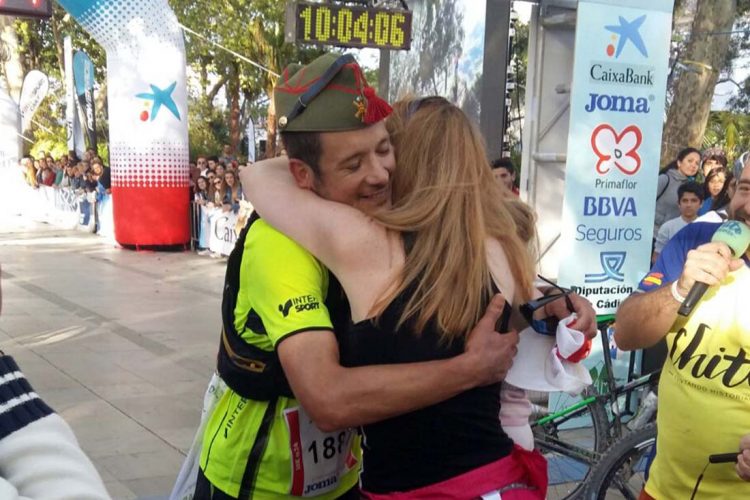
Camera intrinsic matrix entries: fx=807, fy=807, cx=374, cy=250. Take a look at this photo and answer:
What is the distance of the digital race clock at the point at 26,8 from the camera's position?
8.73 metres

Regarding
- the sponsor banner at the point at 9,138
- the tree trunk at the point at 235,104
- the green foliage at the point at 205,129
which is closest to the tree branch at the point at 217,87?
the tree trunk at the point at 235,104

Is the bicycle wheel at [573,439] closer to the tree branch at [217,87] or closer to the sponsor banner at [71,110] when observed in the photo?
the sponsor banner at [71,110]

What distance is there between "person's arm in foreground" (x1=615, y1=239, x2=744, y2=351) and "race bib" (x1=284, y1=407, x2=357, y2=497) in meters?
0.85

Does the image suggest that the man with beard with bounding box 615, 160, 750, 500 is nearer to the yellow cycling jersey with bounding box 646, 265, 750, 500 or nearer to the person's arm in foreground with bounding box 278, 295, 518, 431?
the yellow cycling jersey with bounding box 646, 265, 750, 500

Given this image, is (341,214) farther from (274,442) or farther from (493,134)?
(493,134)

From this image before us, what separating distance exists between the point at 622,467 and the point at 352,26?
6.75 meters

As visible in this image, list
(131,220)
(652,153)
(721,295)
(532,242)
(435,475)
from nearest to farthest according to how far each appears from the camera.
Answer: (435,475)
(532,242)
(721,295)
(652,153)
(131,220)

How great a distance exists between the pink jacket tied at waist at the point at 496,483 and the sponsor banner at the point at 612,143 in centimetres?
327

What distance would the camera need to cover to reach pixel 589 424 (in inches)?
163

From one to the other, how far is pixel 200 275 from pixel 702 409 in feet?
33.1

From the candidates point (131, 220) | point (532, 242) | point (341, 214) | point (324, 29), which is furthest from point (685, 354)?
point (131, 220)

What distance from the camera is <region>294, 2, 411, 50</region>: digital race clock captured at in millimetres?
8977

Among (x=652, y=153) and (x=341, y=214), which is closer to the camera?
(x=341, y=214)

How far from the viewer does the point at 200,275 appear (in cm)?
1160
